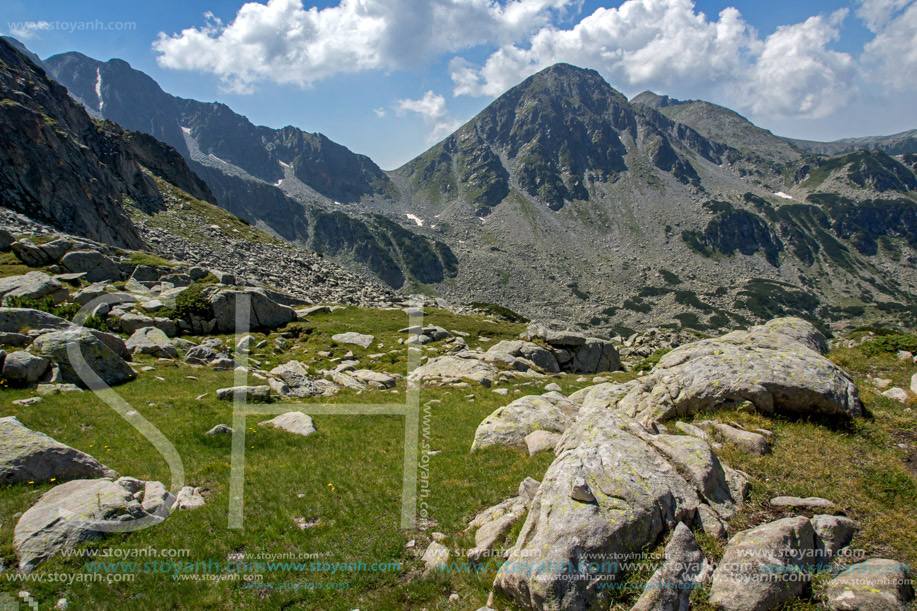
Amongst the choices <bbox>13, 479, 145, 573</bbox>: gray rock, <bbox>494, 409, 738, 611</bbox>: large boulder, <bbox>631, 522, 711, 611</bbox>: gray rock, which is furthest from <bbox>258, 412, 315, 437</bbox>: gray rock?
<bbox>631, 522, 711, 611</bbox>: gray rock

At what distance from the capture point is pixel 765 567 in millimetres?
7477

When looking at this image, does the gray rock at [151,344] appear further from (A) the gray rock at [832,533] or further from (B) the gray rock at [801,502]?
(A) the gray rock at [832,533]

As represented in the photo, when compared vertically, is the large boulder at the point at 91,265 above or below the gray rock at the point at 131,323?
above

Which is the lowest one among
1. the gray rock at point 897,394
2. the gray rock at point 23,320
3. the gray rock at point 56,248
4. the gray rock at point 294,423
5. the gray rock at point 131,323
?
the gray rock at point 294,423

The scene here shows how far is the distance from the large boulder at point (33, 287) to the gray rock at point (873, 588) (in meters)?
43.7

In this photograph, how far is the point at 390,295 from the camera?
78500 millimetres

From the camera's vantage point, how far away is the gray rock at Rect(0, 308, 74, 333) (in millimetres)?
22844

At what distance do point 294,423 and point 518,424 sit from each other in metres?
10.5

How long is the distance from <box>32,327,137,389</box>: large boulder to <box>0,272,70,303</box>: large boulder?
13.5 metres

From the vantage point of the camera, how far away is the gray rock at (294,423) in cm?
1928

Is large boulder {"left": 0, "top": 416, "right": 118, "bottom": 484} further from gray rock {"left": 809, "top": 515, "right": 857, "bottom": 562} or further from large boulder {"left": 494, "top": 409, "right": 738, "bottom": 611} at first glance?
gray rock {"left": 809, "top": 515, "right": 857, "bottom": 562}

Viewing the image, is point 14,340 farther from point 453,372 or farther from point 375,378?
point 453,372

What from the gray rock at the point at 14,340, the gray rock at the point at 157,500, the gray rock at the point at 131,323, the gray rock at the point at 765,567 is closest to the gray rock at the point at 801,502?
the gray rock at the point at 765,567

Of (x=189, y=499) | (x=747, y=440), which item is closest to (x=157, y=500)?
(x=189, y=499)
